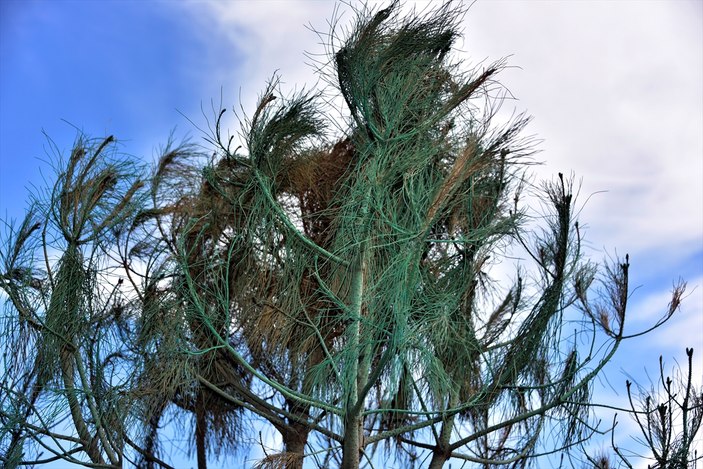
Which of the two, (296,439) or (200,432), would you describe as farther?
(200,432)

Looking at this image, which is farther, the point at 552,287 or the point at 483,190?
the point at 483,190

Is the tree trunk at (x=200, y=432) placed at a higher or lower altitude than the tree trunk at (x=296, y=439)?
higher

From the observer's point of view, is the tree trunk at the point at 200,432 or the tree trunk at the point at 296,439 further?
the tree trunk at the point at 200,432

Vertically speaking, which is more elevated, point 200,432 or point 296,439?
point 200,432

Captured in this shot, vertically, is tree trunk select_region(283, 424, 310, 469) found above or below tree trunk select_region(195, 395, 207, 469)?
below

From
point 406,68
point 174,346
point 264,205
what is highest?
point 406,68

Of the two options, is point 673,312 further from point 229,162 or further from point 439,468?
point 229,162

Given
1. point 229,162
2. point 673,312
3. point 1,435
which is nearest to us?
point 673,312

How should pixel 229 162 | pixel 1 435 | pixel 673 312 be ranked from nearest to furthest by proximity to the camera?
pixel 673 312, pixel 1 435, pixel 229 162

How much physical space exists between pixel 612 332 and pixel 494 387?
0.63 m

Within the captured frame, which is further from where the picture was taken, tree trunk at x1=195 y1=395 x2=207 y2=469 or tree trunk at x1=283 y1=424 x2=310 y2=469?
tree trunk at x1=195 y1=395 x2=207 y2=469

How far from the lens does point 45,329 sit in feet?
14.3

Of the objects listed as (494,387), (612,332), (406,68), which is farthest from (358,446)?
(406,68)

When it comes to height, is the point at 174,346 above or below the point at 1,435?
above
